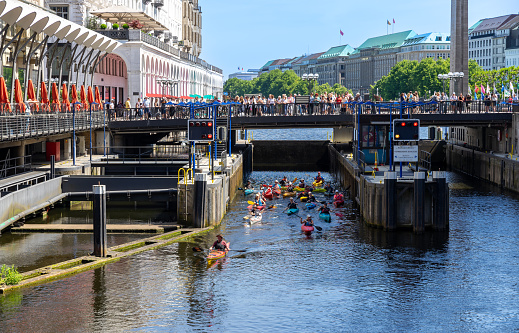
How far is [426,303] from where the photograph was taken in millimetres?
27594

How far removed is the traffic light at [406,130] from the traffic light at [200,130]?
30.2ft

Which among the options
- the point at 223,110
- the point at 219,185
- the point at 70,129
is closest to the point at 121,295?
the point at 219,185

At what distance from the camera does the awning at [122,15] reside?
8156cm

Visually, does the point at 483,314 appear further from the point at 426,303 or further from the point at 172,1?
the point at 172,1

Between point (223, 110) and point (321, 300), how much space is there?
41.0m

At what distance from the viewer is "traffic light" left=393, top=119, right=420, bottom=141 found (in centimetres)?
4097

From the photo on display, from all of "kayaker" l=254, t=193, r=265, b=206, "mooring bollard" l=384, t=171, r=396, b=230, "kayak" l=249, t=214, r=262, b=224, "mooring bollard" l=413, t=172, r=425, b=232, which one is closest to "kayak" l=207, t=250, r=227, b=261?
"kayak" l=249, t=214, r=262, b=224

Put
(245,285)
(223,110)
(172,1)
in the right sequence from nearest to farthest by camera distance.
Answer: (245,285) < (223,110) < (172,1)

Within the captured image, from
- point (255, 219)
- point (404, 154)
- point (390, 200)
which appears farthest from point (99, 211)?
point (404, 154)

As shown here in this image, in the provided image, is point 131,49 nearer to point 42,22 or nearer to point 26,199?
point 42,22

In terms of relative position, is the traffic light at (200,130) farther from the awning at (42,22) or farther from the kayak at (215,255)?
the awning at (42,22)

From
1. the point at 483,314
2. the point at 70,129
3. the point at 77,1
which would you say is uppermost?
the point at 77,1

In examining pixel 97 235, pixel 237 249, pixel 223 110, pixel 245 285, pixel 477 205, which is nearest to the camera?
pixel 245 285

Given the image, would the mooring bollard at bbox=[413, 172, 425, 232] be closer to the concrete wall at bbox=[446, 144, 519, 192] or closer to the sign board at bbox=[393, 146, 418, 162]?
the sign board at bbox=[393, 146, 418, 162]
